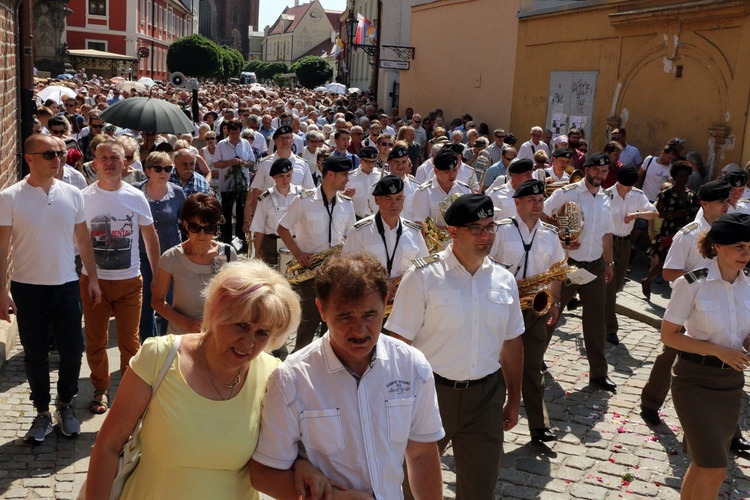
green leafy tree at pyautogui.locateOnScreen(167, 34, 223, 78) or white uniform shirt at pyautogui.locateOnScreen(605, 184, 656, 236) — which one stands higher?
green leafy tree at pyautogui.locateOnScreen(167, 34, 223, 78)

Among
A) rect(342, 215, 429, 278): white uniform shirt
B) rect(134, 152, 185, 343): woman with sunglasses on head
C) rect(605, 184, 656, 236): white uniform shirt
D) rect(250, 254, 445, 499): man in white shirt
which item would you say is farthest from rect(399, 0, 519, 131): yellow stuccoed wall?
rect(250, 254, 445, 499): man in white shirt

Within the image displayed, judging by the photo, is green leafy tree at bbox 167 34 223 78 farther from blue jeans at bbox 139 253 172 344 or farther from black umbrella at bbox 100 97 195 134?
blue jeans at bbox 139 253 172 344

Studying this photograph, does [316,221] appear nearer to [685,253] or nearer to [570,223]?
[570,223]

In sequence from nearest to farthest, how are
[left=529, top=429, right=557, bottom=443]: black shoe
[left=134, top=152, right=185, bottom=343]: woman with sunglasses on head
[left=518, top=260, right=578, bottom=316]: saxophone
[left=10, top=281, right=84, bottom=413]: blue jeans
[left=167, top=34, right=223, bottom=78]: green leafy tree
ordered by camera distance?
[left=10, top=281, right=84, bottom=413]: blue jeans → [left=518, top=260, right=578, bottom=316]: saxophone → [left=529, top=429, right=557, bottom=443]: black shoe → [left=134, top=152, right=185, bottom=343]: woman with sunglasses on head → [left=167, top=34, right=223, bottom=78]: green leafy tree

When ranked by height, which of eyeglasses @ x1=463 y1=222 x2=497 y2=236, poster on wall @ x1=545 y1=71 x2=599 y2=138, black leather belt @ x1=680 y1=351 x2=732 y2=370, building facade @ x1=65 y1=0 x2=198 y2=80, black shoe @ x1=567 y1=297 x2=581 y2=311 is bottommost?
black shoe @ x1=567 y1=297 x2=581 y2=311

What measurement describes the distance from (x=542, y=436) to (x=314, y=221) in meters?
2.95

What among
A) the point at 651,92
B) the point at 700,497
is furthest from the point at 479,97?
the point at 700,497

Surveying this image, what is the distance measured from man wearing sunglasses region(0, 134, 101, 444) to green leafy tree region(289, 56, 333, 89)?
65109 millimetres

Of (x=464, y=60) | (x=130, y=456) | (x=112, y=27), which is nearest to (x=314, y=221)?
(x=130, y=456)

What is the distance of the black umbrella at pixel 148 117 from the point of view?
1067 cm

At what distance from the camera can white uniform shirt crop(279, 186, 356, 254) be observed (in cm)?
791

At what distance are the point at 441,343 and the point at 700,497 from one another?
1.87m

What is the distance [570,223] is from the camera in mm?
7949

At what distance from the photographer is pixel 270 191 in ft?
29.5
